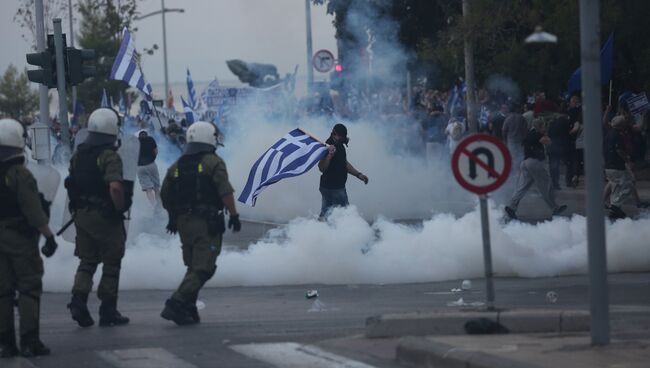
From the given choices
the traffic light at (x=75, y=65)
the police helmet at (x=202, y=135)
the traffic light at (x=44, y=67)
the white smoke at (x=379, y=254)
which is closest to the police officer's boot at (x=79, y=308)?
the police helmet at (x=202, y=135)

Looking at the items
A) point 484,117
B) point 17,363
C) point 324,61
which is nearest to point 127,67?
point 324,61

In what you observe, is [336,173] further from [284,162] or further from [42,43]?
[42,43]

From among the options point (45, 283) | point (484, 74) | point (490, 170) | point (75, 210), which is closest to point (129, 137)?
point (75, 210)

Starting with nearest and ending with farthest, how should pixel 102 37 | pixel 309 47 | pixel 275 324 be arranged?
pixel 275 324, pixel 309 47, pixel 102 37

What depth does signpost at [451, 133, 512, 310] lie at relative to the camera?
995cm

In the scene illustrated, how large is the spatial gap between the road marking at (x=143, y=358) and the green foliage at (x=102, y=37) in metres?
50.8

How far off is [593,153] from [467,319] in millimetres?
1918

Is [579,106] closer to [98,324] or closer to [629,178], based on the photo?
[629,178]

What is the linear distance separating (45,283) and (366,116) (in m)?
15.4

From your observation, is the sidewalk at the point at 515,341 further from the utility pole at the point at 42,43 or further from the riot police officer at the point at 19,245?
the utility pole at the point at 42,43

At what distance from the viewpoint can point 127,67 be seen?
25.9 meters

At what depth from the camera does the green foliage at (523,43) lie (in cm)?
2523

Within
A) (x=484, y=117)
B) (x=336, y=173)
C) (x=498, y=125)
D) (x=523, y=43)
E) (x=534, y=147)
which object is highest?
(x=523, y=43)

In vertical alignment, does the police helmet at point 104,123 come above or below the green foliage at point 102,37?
below
